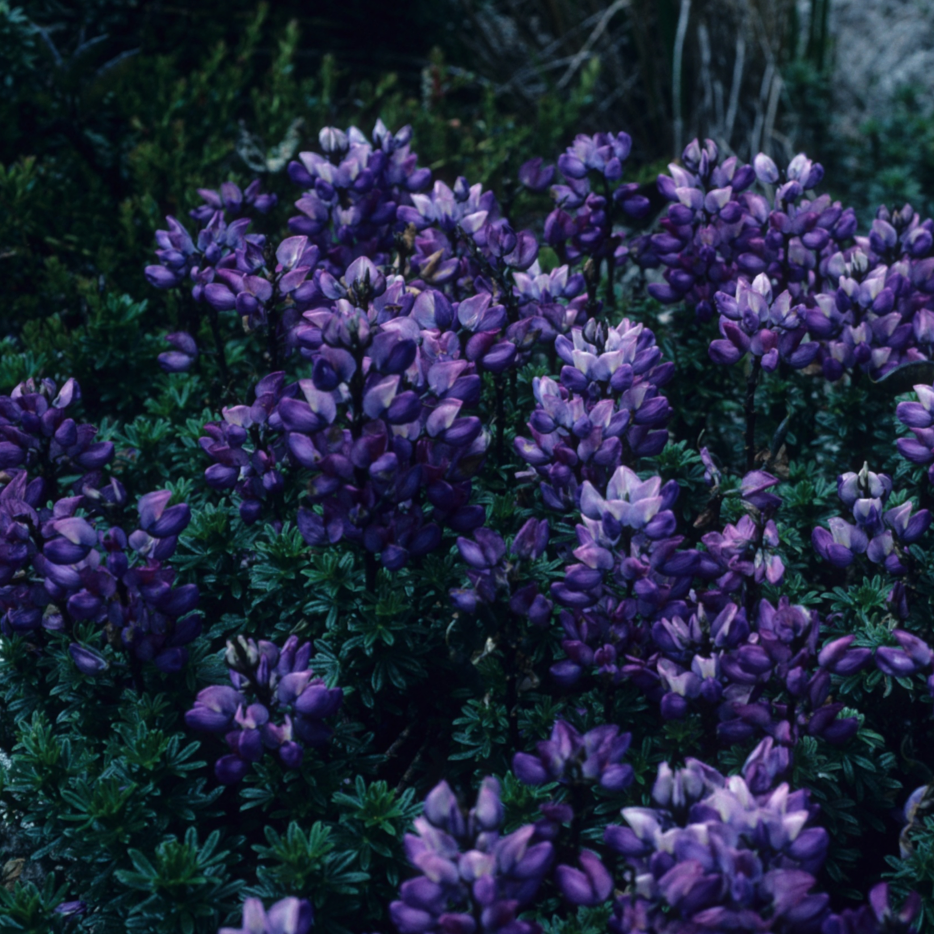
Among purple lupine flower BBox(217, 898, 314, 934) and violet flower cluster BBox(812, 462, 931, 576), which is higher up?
violet flower cluster BBox(812, 462, 931, 576)

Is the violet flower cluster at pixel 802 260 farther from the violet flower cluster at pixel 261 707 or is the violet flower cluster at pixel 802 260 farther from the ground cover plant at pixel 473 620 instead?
the violet flower cluster at pixel 261 707

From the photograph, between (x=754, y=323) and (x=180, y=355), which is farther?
(x=180, y=355)

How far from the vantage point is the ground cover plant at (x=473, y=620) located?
54.5 inches

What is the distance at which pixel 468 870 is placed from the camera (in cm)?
119

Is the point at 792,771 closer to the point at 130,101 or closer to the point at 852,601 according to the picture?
the point at 852,601

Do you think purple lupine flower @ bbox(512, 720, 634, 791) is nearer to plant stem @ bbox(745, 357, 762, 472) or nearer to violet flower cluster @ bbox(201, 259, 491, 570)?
violet flower cluster @ bbox(201, 259, 491, 570)

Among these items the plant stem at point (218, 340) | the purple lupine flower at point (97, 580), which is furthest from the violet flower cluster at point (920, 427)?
the plant stem at point (218, 340)

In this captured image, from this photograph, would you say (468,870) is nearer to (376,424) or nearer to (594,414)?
(376,424)

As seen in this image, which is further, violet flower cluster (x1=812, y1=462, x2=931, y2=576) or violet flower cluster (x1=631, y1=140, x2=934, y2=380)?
violet flower cluster (x1=631, y1=140, x2=934, y2=380)

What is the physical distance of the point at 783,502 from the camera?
2184mm

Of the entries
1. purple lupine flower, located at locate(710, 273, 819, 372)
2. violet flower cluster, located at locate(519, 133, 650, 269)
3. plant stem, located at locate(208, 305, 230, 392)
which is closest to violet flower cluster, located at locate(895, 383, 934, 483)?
purple lupine flower, located at locate(710, 273, 819, 372)

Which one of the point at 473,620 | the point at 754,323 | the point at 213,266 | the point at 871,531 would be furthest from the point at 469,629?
the point at 213,266

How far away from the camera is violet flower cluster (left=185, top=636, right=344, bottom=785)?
58.4 inches

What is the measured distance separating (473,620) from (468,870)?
0.57 m
